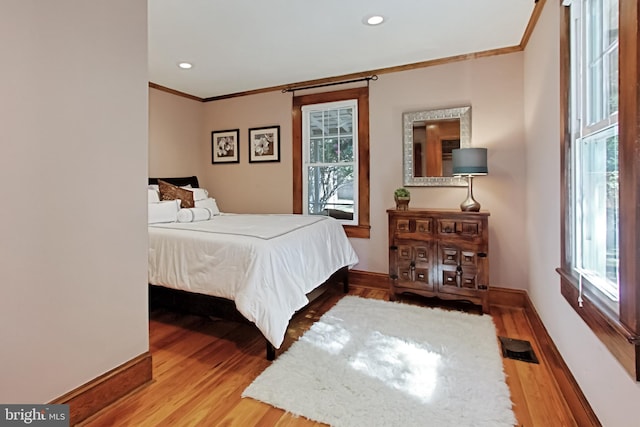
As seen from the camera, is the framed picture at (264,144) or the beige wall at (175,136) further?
the framed picture at (264,144)

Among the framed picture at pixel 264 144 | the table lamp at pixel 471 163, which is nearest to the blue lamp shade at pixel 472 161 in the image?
the table lamp at pixel 471 163

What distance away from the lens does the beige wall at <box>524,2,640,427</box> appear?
4.37 ft

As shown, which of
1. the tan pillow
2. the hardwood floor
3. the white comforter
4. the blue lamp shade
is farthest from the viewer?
the tan pillow

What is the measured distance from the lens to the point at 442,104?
3.51 m

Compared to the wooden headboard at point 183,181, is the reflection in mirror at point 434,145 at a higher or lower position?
higher

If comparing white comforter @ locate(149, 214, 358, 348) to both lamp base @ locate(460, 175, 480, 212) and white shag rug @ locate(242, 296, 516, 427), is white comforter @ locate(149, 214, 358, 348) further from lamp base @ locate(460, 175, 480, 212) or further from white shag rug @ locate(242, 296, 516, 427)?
lamp base @ locate(460, 175, 480, 212)

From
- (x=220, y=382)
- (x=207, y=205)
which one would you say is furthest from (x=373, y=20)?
(x=220, y=382)

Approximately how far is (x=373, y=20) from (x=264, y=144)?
2.27 m

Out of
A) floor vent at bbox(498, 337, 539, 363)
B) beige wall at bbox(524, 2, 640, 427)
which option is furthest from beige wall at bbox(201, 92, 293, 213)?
floor vent at bbox(498, 337, 539, 363)

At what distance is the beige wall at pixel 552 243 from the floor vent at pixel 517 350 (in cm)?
21

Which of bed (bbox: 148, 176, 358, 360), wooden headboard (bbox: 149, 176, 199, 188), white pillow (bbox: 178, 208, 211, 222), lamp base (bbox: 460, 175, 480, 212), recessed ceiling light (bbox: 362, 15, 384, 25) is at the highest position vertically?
recessed ceiling light (bbox: 362, 15, 384, 25)

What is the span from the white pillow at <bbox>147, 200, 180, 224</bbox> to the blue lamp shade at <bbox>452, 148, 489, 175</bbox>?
275 cm

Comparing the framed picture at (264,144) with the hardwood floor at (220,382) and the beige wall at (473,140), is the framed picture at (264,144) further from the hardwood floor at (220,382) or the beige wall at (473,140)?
the hardwood floor at (220,382)

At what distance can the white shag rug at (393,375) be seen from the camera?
166 centimetres
